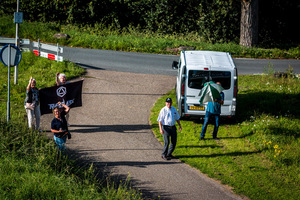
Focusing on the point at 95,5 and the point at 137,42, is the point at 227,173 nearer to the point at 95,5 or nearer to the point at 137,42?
the point at 137,42

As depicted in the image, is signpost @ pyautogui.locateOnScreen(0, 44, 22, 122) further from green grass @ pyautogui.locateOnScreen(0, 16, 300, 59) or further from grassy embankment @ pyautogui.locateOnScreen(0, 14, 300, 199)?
green grass @ pyautogui.locateOnScreen(0, 16, 300, 59)

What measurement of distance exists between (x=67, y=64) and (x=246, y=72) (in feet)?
30.8

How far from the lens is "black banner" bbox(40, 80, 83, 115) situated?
36.8 feet

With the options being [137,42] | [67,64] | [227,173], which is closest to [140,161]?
[227,173]

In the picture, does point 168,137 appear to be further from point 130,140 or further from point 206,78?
point 206,78

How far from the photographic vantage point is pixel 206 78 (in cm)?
1254

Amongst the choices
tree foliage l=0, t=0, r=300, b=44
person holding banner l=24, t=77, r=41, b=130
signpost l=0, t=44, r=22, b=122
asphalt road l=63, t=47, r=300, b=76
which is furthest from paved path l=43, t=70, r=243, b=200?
tree foliage l=0, t=0, r=300, b=44

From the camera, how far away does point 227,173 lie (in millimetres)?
9758

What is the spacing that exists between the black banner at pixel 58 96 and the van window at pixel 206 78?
12.6ft

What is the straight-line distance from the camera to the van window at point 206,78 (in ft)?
41.1

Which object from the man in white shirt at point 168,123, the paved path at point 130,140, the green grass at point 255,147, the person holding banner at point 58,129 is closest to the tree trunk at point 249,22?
the paved path at point 130,140

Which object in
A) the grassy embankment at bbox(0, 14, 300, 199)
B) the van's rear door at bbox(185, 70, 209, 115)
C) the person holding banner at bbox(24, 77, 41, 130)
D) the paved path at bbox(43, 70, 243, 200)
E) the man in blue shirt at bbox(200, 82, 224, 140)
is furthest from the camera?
the van's rear door at bbox(185, 70, 209, 115)

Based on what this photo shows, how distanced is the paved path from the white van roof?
2.59 meters

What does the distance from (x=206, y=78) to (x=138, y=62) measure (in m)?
9.05
